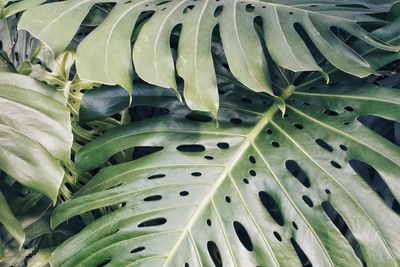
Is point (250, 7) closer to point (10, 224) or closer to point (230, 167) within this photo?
point (230, 167)

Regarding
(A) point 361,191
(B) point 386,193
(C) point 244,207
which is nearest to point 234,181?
(C) point 244,207

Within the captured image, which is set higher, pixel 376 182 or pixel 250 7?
pixel 250 7

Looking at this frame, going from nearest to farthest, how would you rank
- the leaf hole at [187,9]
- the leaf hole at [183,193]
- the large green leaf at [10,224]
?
the large green leaf at [10,224]
the leaf hole at [183,193]
the leaf hole at [187,9]

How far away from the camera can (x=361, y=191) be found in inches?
31.1

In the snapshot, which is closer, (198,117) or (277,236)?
(277,236)

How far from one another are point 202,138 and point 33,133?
0.89 feet

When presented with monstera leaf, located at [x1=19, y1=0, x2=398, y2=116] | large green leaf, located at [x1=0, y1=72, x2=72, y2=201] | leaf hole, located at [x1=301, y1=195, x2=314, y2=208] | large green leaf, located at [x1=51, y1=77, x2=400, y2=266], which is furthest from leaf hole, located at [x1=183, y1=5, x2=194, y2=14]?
leaf hole, located at [x1=301, y1=195, x2=314, y2=208]

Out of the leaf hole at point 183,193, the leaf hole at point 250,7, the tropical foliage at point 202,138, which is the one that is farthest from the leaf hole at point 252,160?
the leaf hole at point 250,7

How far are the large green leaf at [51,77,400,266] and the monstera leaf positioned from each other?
0.12 m

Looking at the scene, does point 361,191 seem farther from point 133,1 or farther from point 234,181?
point 133,1

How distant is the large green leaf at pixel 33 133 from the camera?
730mm

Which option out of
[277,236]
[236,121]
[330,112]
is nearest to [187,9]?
[236,121]

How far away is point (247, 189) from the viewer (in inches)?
32.9

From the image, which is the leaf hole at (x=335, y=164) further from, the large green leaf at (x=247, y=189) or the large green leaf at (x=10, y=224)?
the large green leaf at (x=10, y=224)
